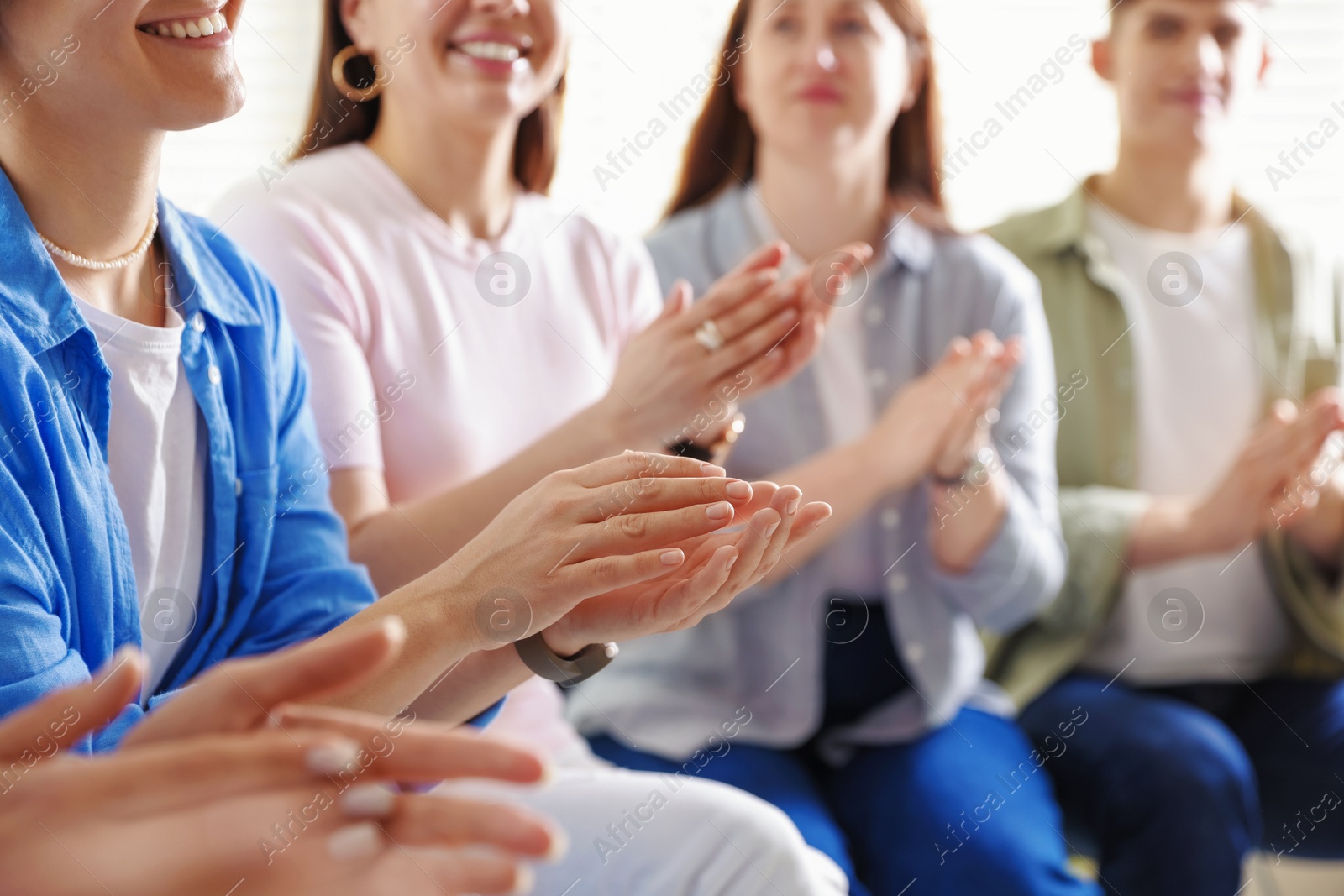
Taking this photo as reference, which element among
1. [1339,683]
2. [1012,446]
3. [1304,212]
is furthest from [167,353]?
[1304,212]

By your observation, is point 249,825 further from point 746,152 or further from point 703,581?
point 746,152

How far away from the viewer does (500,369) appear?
119 centimetres

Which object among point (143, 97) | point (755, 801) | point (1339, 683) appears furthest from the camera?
point (1339, 683)

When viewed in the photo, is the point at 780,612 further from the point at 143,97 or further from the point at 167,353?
the point at 143,97

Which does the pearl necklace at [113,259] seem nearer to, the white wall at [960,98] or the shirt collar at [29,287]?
the shirt collar at [29,287]

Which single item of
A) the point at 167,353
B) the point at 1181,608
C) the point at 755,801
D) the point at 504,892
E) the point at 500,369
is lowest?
the point at 1181,608

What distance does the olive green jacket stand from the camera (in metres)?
1.56

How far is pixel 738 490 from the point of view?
2.56ft

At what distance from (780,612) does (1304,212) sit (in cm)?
137

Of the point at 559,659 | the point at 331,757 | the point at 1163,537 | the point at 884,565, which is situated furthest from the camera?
the point at 1163,537

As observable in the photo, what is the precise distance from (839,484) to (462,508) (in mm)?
449

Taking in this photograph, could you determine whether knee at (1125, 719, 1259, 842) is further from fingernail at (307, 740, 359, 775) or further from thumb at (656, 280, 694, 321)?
fingernail at (307, 740, 359, 775)

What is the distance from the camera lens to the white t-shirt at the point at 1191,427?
1.59 m

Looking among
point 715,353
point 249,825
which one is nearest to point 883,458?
point 715,353
